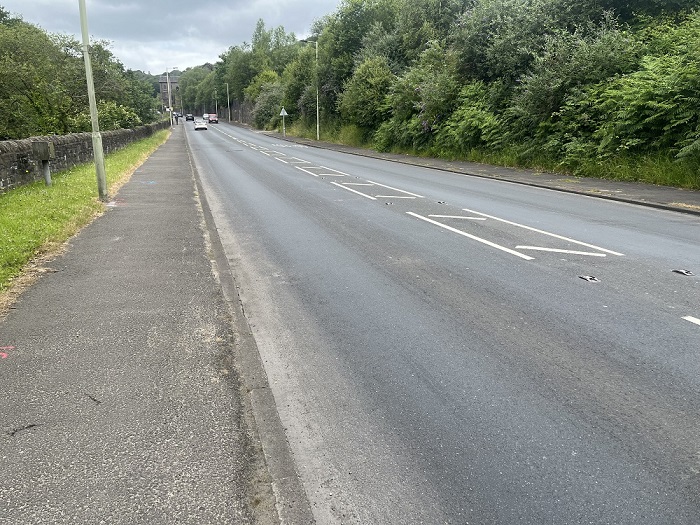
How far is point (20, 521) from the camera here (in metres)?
2.50

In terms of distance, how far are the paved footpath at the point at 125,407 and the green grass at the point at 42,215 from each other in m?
0.81

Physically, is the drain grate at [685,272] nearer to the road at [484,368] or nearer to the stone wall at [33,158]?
the road at [484,368]

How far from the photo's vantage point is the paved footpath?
2.66 m

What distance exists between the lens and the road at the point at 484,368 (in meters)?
2.84

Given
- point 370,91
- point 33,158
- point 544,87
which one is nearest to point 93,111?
point 33,158

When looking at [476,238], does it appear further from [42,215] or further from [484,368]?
[42,215]

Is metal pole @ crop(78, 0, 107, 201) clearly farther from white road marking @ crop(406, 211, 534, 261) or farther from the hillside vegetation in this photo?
the hillside vegetation

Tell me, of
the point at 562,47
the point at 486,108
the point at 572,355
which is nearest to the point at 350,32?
the point at 486,108

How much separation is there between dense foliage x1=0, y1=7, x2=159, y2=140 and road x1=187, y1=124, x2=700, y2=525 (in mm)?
25059

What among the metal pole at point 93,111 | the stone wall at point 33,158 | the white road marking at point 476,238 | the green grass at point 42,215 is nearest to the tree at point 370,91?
the stone wall at point 33,158

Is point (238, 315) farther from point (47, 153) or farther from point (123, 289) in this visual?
point (47, 153)

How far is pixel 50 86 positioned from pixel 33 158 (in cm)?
1958

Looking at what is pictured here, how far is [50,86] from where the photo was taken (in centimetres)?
3144

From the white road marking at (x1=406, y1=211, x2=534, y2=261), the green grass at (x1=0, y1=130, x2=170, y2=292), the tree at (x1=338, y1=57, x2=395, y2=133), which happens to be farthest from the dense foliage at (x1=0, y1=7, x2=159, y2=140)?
the white road marking at (x1=406, y1=211, x2=534, y2=261)
